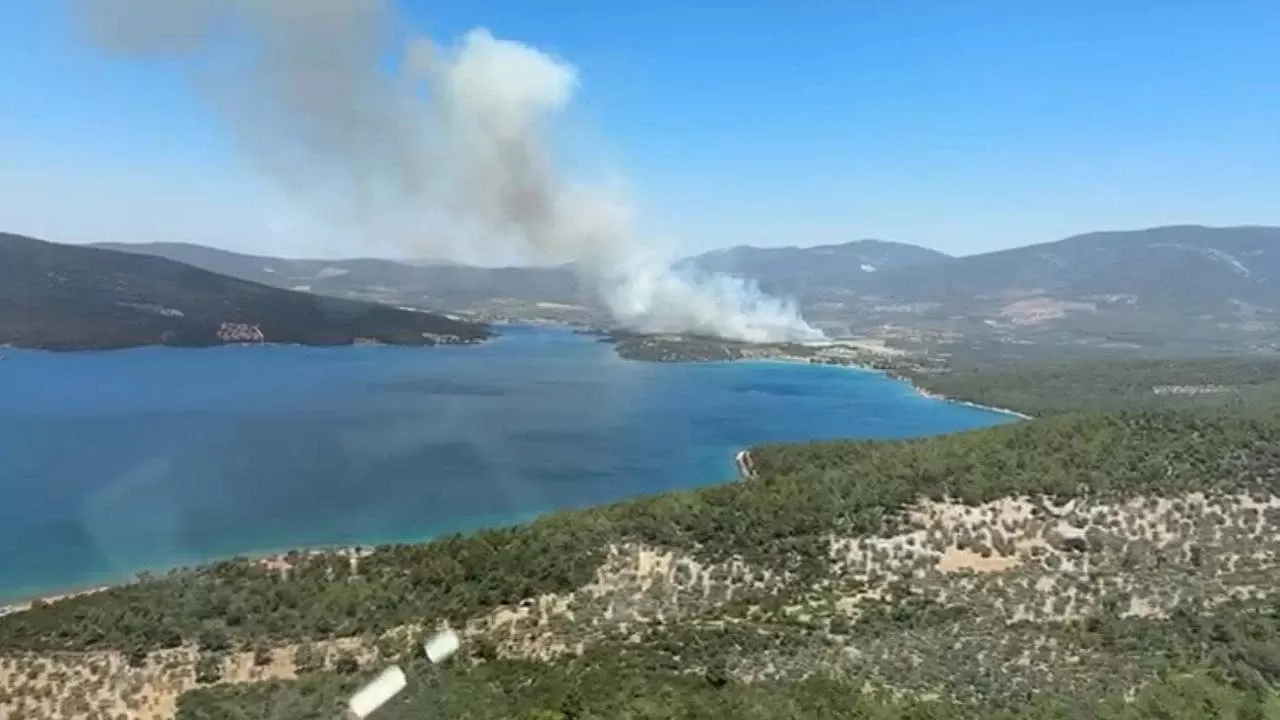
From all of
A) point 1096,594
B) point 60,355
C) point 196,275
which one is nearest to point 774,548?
point 1096,594

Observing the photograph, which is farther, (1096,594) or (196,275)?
(196,275)

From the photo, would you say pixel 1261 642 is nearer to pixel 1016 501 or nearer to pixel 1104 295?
pixel 1016 501

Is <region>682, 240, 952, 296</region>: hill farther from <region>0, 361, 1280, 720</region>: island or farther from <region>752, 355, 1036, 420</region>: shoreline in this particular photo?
<region>0, 361, 1280, 720</region>: island

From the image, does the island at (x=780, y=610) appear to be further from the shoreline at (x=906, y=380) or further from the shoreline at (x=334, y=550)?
the shoreline at (x=906, y=380)

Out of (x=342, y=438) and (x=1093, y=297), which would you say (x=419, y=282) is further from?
(x=342, y=438)

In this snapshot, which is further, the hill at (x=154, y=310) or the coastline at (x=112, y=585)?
the hill at (x=154, y=310)

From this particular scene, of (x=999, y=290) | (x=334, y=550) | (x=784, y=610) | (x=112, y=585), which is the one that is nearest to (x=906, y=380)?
(x=334, y=550)

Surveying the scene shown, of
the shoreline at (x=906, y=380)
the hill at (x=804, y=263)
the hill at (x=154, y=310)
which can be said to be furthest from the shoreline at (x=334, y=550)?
the hill at (x=804, y=263)
